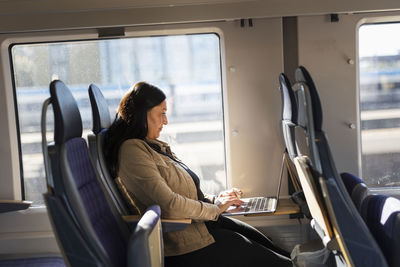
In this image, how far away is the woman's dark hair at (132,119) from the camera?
265 cm

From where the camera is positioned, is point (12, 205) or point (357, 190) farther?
point (12, 205)

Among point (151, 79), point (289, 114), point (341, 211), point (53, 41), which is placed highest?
point (53, 41)

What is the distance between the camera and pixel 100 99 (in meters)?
2.72

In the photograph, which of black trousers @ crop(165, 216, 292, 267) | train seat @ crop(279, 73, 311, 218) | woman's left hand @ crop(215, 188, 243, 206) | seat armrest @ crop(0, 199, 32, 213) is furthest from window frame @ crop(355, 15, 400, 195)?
seat armrest @ crop(0, 199, 32, 213)

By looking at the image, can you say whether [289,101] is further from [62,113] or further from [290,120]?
[62,113]

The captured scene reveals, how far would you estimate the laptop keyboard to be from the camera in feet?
10.1

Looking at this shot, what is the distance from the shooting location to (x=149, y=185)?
8.30ft

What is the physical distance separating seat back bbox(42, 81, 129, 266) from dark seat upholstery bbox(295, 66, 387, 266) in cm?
100

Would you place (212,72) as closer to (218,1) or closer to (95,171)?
(218,1)

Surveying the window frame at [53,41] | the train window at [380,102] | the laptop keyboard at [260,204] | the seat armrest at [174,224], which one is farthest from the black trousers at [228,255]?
the train window at [380,102]

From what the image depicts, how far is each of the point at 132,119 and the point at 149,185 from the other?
39 cm

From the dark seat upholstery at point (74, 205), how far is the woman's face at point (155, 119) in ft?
1.58

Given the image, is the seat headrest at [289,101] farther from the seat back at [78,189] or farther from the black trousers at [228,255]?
the seat back at [78,189]

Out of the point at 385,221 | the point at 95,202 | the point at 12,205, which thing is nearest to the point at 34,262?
the point at 12,205
